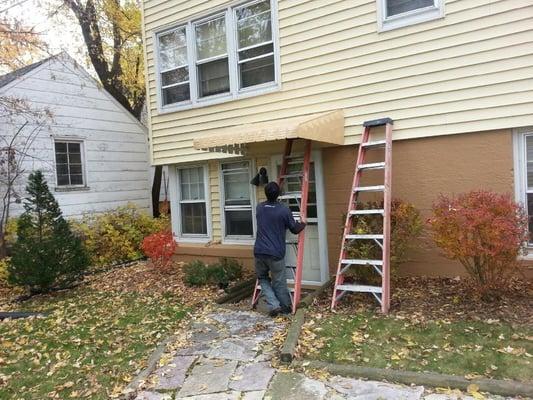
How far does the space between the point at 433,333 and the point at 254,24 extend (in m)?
6.35

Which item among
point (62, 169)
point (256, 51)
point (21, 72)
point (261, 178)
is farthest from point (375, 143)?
point (21, 72)

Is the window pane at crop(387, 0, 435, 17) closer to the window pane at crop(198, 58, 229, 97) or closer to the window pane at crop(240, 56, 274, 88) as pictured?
the window pane at crop(240, 56, 274, 88)

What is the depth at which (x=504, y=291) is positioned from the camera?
19.3ft

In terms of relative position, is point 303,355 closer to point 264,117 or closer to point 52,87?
point 264,117

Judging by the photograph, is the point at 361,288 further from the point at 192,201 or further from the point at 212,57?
the point at 212,57

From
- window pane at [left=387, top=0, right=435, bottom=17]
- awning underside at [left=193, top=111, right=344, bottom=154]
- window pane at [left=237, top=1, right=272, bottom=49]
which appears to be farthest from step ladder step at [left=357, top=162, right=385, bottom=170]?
window pane at [left=237, top=1, right=272, bottom=49]

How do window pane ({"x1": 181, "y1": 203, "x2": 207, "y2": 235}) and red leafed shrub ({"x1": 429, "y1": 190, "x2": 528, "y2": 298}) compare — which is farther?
window pane ({"x1": 181, "y1": 203, "x2": 207, "y2": 235})

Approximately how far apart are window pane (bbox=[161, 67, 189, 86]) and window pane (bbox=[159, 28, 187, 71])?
13 cm

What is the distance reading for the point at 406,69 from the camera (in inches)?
271

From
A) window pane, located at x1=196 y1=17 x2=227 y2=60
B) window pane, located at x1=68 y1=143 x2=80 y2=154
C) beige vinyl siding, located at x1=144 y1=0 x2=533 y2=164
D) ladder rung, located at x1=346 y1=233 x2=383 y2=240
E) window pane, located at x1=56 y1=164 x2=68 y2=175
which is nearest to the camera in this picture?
ladder rung, located at x1=346 y1=233 x2=383 y2=240

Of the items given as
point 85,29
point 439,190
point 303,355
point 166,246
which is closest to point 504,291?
point 439,190

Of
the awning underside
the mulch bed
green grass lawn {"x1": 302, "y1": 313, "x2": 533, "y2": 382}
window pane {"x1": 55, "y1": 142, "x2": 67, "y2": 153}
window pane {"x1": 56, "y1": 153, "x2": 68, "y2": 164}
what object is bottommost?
green grass lawn {"x1": 302, "y1": 313, "x2": 533, "y2": 382}

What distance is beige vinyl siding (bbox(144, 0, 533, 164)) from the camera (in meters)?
6.14

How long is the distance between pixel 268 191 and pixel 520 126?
3.58 meters
